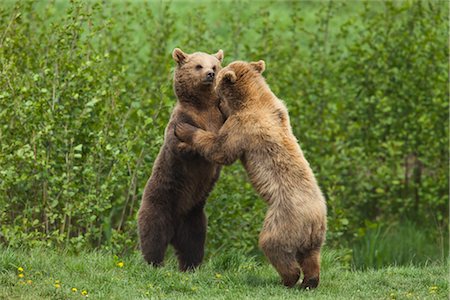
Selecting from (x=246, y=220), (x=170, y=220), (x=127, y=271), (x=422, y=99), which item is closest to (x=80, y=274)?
(x=127, y=271)

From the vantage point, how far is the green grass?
259 inches

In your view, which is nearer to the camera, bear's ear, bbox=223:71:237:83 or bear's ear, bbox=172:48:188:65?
bear's ear, bbox=223:71:237:83

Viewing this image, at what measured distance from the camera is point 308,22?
17281mm

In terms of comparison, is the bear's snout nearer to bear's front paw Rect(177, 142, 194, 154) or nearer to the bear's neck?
the bear's neck

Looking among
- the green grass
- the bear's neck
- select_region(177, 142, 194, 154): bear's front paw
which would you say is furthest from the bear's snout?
the green grass

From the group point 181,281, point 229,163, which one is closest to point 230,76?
point 229,163

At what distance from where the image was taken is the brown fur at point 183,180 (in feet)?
24.6

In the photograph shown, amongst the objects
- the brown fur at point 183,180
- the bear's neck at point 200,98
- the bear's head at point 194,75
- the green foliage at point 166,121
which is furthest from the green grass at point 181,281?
the bear's head at point 194,75

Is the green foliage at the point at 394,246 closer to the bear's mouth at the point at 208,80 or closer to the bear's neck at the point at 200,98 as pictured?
the bear's neck at the point at 200,98

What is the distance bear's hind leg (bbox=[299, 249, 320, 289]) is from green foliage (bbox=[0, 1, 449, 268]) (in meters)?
2.34

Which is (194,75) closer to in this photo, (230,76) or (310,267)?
(230,76)

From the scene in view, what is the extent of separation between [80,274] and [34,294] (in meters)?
0.71

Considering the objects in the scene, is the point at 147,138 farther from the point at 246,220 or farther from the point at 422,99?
the point at 422,99

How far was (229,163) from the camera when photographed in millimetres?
6961
